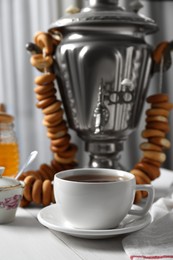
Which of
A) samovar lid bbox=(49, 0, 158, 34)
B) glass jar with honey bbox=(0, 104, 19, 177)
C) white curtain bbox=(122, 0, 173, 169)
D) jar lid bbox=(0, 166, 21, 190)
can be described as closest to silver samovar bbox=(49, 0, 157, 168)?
samovar lid bbox=(49, 0, 158, 34)

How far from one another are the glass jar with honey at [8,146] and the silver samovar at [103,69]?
0.12 m

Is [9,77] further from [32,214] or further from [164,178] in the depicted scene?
[32,214]

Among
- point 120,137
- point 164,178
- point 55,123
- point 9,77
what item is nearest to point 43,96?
point 55,123

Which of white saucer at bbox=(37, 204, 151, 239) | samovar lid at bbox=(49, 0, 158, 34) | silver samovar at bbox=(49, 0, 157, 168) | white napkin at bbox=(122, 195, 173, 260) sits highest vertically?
samovar lid at bbox=(49, 0, 158, 34)

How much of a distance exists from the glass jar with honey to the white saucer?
0.81 feet

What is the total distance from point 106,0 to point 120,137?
266 mm

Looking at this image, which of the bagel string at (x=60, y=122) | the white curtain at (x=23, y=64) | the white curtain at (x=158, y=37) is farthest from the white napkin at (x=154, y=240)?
the white curtain at (x=158, y=37)

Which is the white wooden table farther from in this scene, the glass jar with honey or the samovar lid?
the samovar lid

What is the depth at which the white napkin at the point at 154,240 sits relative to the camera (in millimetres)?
530

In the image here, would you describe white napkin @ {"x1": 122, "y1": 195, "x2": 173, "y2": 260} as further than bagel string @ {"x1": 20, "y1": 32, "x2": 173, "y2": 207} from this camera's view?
No

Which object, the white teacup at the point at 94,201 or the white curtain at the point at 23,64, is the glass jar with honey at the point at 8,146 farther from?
the white curtain at the point at 23,64

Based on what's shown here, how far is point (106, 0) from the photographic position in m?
0.88

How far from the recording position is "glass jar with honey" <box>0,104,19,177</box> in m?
0.88

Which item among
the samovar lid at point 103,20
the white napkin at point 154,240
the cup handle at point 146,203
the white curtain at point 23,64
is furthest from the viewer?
the white curtain at point 23,64
